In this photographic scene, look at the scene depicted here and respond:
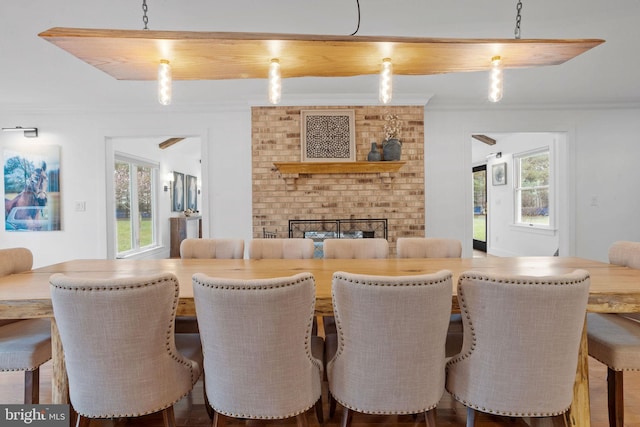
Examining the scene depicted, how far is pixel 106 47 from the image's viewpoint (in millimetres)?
1673

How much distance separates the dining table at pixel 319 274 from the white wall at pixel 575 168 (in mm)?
2165

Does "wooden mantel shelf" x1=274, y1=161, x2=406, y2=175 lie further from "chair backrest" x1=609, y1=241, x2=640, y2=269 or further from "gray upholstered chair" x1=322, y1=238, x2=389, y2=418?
"chair backrest" x1=609, y1=241, x2=640, y2=269

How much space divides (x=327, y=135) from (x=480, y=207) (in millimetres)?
5219

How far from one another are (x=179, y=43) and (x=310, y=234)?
283 centimetres

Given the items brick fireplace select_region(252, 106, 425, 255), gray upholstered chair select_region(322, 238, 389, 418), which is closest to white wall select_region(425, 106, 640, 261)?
brick fireplace select_region(252, 106, 425, 255)

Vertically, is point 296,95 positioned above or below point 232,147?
above

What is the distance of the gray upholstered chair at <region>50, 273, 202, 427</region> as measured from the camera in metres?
1.18

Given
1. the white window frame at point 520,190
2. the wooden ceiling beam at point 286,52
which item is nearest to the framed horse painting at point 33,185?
the wooden ceiling beam at point 286,52

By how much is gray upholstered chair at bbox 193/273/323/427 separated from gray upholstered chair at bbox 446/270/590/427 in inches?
23.4

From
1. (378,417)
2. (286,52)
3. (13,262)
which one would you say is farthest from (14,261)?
(378,417)

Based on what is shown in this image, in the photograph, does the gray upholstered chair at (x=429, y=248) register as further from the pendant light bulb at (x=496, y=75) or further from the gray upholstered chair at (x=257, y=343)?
the gray upholstered chair at (x=257, y=343)

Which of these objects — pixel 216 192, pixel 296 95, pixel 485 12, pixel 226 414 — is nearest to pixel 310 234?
pixel 216 192

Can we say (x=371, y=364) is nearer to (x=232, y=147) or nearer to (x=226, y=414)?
(x=226, y=414)

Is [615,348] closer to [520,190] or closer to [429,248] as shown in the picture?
[429,248]
